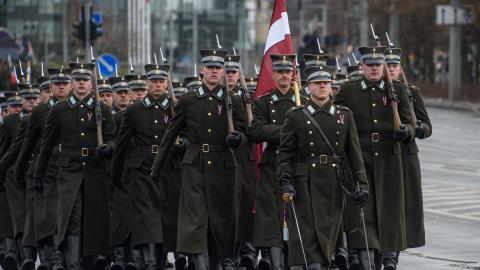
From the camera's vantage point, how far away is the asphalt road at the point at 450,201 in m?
17.7

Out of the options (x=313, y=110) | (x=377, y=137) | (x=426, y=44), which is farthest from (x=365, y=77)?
(x=426, y=44)

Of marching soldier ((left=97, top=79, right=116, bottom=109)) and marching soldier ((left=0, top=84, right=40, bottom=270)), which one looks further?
marching soldier ((left=97, top=79, right=116, bottom=109))

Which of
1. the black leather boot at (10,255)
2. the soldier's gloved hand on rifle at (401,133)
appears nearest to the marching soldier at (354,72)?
the soldier's gloved hand on rifle at (401,133)

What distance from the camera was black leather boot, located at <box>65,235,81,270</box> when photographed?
645 inches

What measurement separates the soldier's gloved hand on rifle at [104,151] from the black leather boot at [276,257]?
199 cm

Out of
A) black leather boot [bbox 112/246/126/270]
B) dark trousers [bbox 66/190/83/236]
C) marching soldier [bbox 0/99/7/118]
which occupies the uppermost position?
marching soldier [bbox 0/99/7/118]

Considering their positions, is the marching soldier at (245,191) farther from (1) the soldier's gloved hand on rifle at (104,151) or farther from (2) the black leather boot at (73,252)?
(2) the black leather boot at (73,252)

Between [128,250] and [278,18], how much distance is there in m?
2.87

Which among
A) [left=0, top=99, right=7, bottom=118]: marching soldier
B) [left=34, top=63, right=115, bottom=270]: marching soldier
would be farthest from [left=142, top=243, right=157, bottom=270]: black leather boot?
[left=0, top=99, right=7, bottom=118]: marching soldier

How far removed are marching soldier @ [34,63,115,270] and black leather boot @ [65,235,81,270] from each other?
132 millimetres

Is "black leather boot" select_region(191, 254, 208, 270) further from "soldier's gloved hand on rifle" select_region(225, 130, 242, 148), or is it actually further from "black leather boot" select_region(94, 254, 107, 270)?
"black leather boot" select_region(94, 254, 107, 270)

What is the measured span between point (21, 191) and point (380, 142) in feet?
14.7

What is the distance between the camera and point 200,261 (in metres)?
15.6

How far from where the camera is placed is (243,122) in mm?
16312
